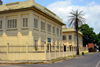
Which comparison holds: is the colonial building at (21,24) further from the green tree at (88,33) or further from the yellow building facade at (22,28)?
the green tree at (88,33)

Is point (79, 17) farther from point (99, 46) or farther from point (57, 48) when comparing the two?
point (99, 46)

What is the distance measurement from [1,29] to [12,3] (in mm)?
4414

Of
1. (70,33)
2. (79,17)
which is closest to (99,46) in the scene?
(70,33)

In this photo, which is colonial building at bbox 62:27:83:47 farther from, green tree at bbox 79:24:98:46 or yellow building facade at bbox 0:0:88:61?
yellow building facade at bbox 0:0:88:61

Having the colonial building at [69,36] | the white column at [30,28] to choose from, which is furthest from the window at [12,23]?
the colonial building at [69,36]

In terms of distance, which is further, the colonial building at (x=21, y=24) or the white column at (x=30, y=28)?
the colonial building at (x=21, y=24)

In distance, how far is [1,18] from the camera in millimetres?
22797

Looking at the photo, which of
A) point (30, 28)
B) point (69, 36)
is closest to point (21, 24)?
point (30, 28)

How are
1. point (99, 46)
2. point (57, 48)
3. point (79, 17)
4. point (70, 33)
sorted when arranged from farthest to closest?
point (99, 46) < point (70, 33) < point (79, 17) < point (57, 48)

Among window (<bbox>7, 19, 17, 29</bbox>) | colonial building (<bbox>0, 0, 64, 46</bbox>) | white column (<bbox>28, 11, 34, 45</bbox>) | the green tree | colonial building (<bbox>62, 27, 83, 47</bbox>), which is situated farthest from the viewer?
the green tree

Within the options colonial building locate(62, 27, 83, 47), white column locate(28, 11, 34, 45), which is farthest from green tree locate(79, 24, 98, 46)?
white column locate(28, 11, 34, 45)

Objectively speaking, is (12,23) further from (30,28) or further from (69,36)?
(69,36)

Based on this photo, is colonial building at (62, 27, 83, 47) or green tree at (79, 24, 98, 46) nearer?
colonial building at (62, 27, 83, 47)

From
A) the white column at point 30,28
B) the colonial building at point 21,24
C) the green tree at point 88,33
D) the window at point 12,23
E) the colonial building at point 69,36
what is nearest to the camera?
the white column at point 30,28
